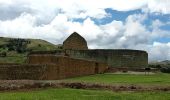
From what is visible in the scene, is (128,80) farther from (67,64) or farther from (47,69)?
(47,69)

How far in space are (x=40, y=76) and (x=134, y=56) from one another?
35217 millimetres

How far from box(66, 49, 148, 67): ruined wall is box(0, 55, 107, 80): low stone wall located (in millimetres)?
14429

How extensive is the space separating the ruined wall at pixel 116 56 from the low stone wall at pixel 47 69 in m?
14.4

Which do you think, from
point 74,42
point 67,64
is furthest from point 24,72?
point 74,42

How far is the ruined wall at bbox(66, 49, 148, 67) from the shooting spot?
189 ft

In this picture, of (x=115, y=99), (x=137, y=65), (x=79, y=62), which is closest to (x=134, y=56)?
(x=137, y=65)

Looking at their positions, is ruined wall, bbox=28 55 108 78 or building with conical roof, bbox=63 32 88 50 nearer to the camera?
ruined wall, bbox=28 55 108 78

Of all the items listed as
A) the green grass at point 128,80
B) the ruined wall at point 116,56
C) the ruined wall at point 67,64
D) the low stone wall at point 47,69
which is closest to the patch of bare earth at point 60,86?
the green grass at point 128,80

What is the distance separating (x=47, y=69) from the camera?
2694 centimetres

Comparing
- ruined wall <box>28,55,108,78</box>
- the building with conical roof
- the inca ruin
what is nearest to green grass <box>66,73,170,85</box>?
ruined wall <box>28,55,108,78</box>

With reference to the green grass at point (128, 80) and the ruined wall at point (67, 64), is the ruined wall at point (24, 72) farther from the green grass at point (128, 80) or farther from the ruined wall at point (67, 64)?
the ruined wall at point (67, 64)

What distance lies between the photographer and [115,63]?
5909 cm

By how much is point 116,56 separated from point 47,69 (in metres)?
32.6

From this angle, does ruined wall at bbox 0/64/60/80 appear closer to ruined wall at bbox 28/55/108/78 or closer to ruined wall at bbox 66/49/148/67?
ruined wall at bbox 28/55/108/78
